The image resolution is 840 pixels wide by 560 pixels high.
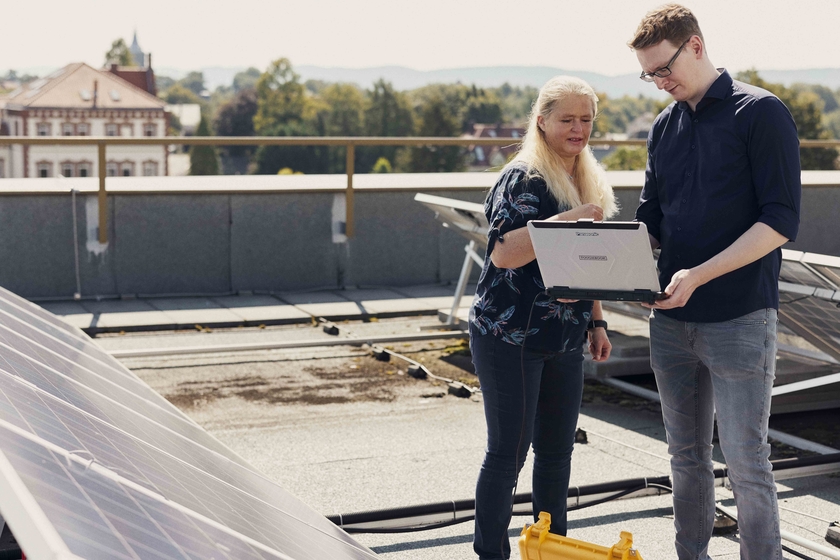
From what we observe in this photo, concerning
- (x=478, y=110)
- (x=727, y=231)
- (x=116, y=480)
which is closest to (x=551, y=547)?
(x=727, y=231)

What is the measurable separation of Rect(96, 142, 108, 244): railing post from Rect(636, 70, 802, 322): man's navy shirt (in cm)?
726

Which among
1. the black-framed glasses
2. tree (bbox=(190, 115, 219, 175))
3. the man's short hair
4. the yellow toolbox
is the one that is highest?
the man's short hair

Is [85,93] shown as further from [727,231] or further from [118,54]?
[727,231]

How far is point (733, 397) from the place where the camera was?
10.1ft

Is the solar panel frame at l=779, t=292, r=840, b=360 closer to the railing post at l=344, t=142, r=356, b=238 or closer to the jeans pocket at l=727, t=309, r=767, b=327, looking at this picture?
the jeans pocket at l=727, t=309, r=767, b=327

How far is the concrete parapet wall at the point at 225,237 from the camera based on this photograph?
9.53m

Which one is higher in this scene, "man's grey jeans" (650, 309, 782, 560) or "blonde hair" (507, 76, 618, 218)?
"blonde hair" (507, 76, 618, 218)

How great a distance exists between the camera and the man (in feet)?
9.73

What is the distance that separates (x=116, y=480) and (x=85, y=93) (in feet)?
437

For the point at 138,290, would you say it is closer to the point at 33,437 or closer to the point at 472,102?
the point at 33,437

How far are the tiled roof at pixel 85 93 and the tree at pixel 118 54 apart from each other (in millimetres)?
41488

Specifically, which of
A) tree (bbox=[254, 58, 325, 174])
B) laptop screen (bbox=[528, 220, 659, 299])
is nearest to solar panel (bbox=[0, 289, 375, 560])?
laptop screen (bbox=[528, 220, 659, 299])

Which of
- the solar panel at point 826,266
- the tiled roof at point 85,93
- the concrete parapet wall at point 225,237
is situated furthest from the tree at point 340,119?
the solar panel at point 826,266

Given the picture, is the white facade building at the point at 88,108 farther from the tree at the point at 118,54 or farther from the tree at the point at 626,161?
the tree at the point at 626,161
